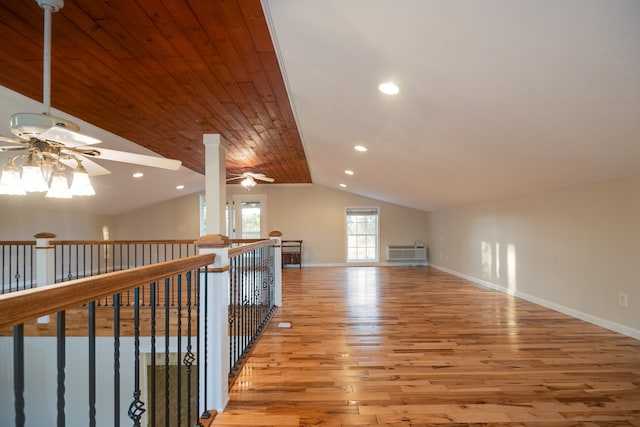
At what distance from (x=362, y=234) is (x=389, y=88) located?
22.8 ft

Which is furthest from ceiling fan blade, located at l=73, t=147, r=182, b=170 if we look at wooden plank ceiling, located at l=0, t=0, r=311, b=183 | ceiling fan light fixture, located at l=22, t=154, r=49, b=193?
wooden plank ceiling, located at l=0, t=0, r=311, b=183

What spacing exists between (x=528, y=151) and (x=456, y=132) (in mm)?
707

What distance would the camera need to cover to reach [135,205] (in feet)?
27.8

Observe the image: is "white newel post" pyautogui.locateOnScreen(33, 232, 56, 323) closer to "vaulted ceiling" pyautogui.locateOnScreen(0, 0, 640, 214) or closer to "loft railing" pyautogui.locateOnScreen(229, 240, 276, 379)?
"vaulted ceiling" pyautogui.locateOnScreen(0, 0, 640, 214)

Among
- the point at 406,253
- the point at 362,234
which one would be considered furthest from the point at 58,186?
→ the point at 406,253

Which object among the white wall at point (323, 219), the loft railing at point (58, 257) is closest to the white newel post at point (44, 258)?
the loft railing at point (58, 257)

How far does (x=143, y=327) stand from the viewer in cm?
449

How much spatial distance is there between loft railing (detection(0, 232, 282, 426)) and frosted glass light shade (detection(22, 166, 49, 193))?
81 centimetres

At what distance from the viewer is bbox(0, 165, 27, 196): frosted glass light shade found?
199cm

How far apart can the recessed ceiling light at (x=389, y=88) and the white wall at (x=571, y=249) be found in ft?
8.51

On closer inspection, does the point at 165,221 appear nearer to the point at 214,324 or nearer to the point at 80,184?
the point at 80,184

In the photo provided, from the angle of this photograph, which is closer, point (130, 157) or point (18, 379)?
point (18, 379)

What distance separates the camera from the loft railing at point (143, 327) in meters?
0.80

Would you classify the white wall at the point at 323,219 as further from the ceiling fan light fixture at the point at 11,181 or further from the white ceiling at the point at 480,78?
the ceiling fan light fixture at the point at 11,181
